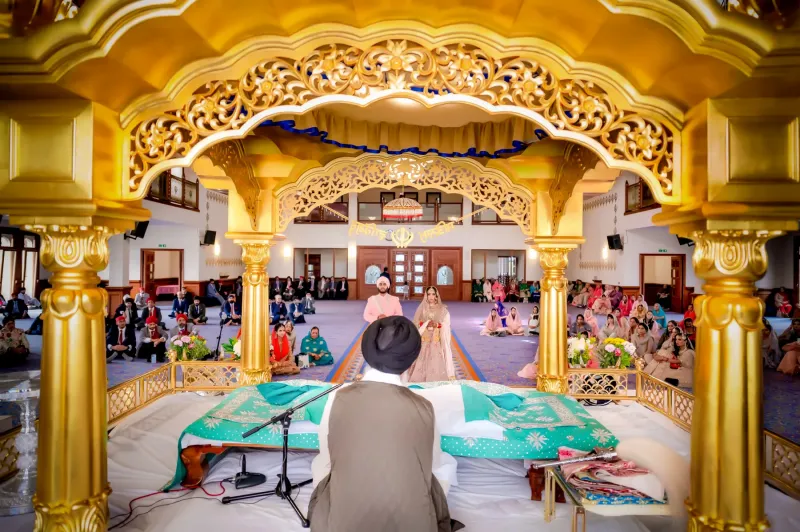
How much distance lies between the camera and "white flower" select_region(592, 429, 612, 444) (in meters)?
3.45

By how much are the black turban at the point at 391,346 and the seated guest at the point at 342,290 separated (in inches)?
693

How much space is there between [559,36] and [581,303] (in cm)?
1592

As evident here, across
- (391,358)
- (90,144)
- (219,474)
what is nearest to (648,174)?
(391,358)

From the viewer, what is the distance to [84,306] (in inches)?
87.8

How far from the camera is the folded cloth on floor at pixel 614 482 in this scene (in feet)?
8.13

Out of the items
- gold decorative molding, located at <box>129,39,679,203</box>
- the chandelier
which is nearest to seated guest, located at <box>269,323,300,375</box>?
gold decorative molding, located at <box>129,39,679,203</box>

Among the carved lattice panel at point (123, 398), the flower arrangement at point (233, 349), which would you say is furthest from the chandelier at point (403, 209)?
the carved lattice panel at point (123, 398)

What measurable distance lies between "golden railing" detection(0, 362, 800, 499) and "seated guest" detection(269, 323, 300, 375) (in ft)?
5.04

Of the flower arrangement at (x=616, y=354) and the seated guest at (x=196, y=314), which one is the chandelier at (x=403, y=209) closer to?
the seated guest at (x=196, y=314)

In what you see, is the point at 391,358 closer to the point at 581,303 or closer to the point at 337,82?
the point at 337,82

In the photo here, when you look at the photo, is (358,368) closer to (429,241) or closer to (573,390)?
(573,390)

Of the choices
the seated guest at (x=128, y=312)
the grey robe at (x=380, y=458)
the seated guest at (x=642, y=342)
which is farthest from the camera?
the seated guest at (x=128, y=312)

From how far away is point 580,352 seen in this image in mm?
6254

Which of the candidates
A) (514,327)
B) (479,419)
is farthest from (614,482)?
(514,327)
